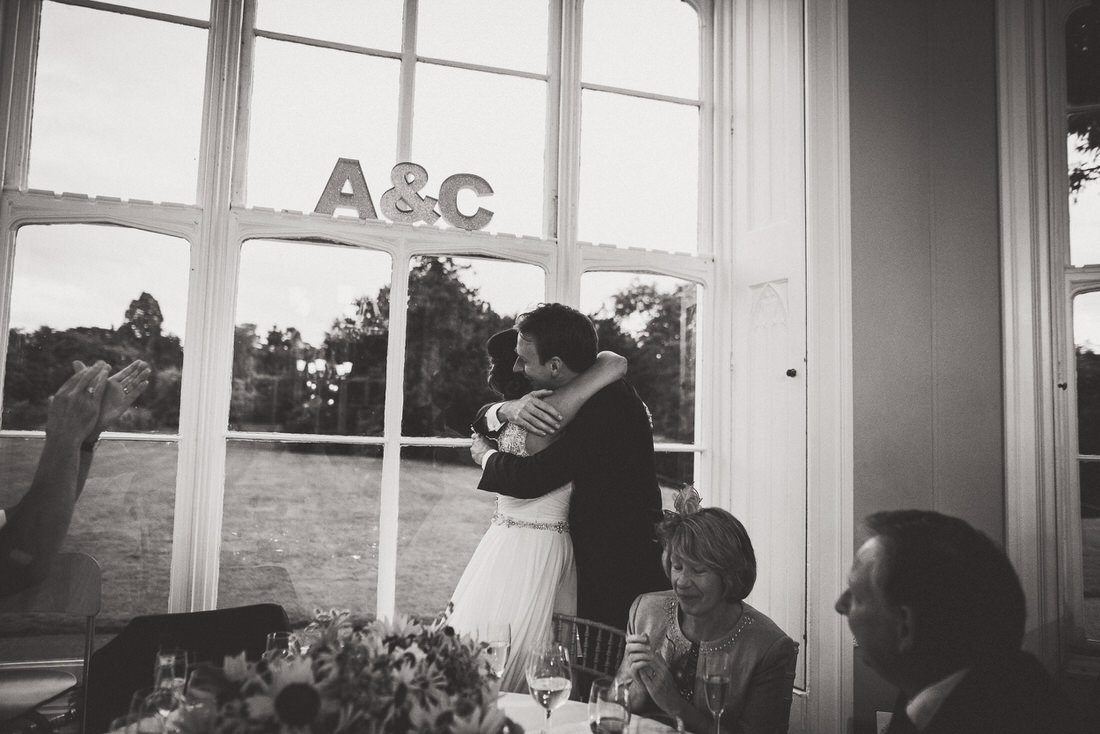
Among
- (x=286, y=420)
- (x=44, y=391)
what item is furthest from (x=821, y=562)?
(x=44, y=391)

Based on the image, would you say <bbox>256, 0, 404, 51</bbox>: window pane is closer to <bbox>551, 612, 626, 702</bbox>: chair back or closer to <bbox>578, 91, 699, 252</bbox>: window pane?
<bbox>578, 91, 699, 252</bbox>: window pane

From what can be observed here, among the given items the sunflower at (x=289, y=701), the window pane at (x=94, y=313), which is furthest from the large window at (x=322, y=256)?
the sunflower at (x=289, y=701)

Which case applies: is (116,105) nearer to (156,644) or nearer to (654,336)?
(156,644)

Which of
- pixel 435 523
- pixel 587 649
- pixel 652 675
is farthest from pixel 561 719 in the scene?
pixel 435 523

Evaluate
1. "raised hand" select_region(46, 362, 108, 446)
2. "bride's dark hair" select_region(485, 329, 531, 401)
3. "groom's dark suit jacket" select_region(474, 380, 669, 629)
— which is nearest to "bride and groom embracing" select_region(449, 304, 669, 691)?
"groom's dark suit jacket" select_region(474, 380, 669, 629)

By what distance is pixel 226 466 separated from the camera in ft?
9.64

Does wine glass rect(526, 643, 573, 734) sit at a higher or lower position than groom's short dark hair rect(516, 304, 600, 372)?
lower

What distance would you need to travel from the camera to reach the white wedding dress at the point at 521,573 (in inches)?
97.0

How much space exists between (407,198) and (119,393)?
1386 mm

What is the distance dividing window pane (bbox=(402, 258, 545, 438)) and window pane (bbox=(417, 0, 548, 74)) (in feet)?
3.20

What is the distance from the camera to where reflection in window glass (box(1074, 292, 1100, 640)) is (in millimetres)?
2771

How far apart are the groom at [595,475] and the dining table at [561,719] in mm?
618

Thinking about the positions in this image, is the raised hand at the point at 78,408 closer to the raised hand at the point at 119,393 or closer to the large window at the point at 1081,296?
the raised hand at the point at 119,393

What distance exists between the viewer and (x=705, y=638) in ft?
6.37
